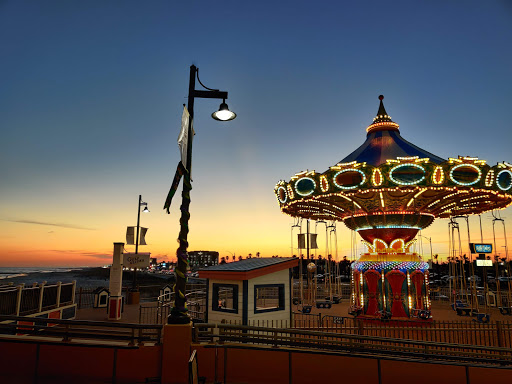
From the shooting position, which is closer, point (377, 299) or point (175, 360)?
point (175, 360)

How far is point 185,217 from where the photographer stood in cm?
759

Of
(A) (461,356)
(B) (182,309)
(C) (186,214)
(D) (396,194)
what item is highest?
(D) (396,194)

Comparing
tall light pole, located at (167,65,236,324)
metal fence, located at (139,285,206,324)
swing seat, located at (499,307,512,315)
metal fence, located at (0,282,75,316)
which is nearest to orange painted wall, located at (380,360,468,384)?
tall light pole, located at (167,65,236,324)

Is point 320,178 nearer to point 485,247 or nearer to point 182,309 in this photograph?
point 182,309

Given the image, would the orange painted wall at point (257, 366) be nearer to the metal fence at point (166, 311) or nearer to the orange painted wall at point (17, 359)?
the orange painted wall at point (17, 359)

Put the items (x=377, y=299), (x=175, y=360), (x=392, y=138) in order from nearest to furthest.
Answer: (x=175, y=360) → (x=377, y=299) → (x=392, y=138)

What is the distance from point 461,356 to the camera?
25.8ft

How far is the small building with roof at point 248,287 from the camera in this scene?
1187cm

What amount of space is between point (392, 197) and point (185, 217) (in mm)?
13921

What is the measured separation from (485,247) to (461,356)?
2186 cm

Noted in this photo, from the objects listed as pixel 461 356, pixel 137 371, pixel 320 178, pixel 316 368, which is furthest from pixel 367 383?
pixel 320 178

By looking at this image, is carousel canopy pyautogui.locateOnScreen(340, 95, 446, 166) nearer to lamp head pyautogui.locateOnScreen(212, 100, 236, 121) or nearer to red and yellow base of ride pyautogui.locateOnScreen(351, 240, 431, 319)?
red and yellow base of ride pyautogui.locateOnScreen(351, 240, 431, 319)

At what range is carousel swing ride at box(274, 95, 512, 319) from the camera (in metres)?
16.0

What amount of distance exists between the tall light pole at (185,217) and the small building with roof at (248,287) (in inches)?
177
